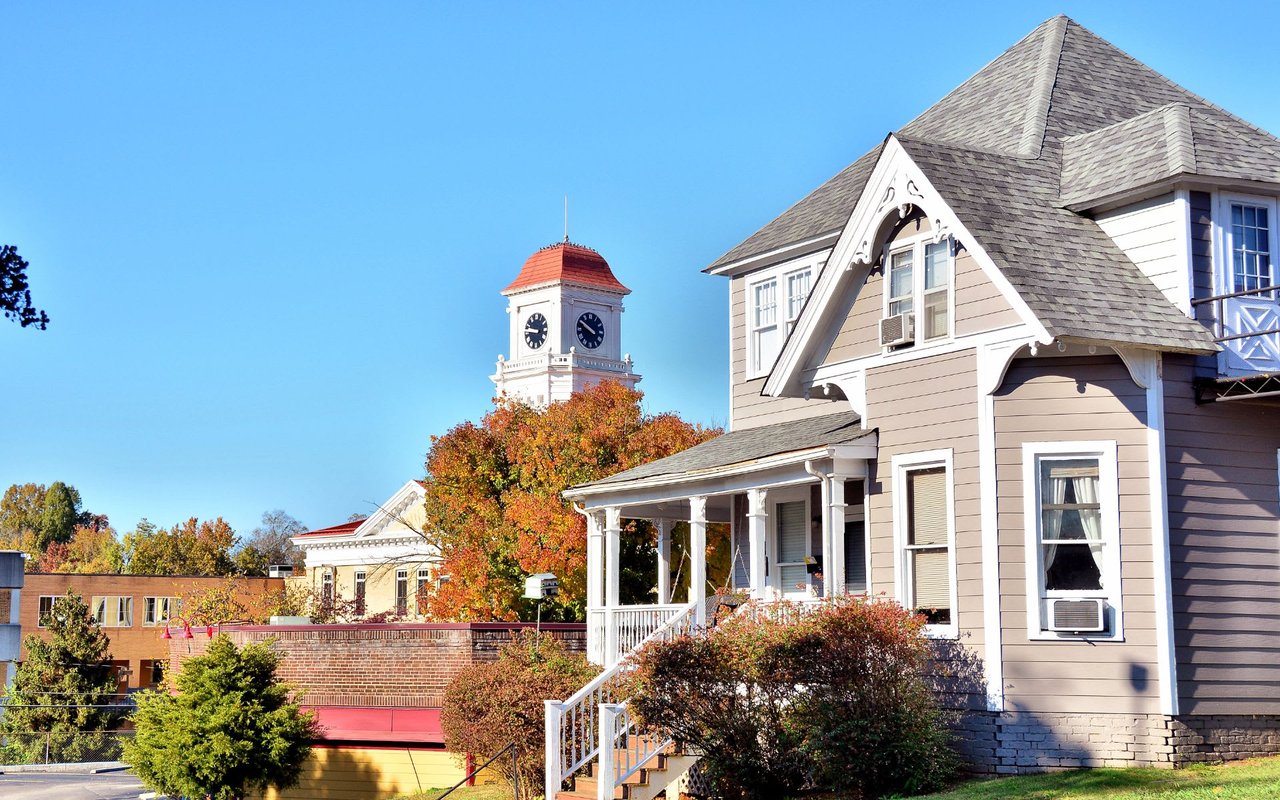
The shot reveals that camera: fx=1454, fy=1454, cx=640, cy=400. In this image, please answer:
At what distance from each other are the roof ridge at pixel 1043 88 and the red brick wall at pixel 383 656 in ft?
42.5

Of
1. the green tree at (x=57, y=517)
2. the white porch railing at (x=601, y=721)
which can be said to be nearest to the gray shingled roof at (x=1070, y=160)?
the white porch railing at (x=601, y=721)

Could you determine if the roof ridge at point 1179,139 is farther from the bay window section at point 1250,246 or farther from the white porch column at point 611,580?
the white porch column at point 611,580

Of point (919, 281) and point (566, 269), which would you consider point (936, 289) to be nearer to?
point (919, 281)

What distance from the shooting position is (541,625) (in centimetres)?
2800

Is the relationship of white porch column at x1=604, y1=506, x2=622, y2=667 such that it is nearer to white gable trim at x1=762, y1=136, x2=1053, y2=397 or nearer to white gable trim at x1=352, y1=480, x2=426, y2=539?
white gable trim at x1=762, y1=136, x2=1053, y2=397

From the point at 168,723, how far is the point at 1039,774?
660 inches

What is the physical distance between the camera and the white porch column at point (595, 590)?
951 inches

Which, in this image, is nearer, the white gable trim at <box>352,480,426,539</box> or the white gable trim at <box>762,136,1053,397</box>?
the white gable trim at <box>762,136,1053,397</box>

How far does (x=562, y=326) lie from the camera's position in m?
109

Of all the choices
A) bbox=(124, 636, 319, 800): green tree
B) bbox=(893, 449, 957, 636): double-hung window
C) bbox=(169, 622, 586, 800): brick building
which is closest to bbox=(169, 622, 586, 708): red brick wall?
bbox=(169, 622, 586, 800): brick building

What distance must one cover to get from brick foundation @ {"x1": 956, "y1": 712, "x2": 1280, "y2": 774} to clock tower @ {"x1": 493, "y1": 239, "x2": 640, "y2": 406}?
90758 mm

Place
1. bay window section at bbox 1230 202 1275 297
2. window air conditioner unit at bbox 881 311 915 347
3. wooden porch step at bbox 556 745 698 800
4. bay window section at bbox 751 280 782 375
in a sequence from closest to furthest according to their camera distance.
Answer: bay window section at bbox 1230 202 1275 297 < window air conditioner unit at bbox 881 311 915 347 < wooden porch step at bbox 556 745 698 800 < bay window section at bbox 751 280 782 375

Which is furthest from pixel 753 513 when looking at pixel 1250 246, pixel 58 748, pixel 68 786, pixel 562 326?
pixel 562 326

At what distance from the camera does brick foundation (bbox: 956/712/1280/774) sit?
16422mm
